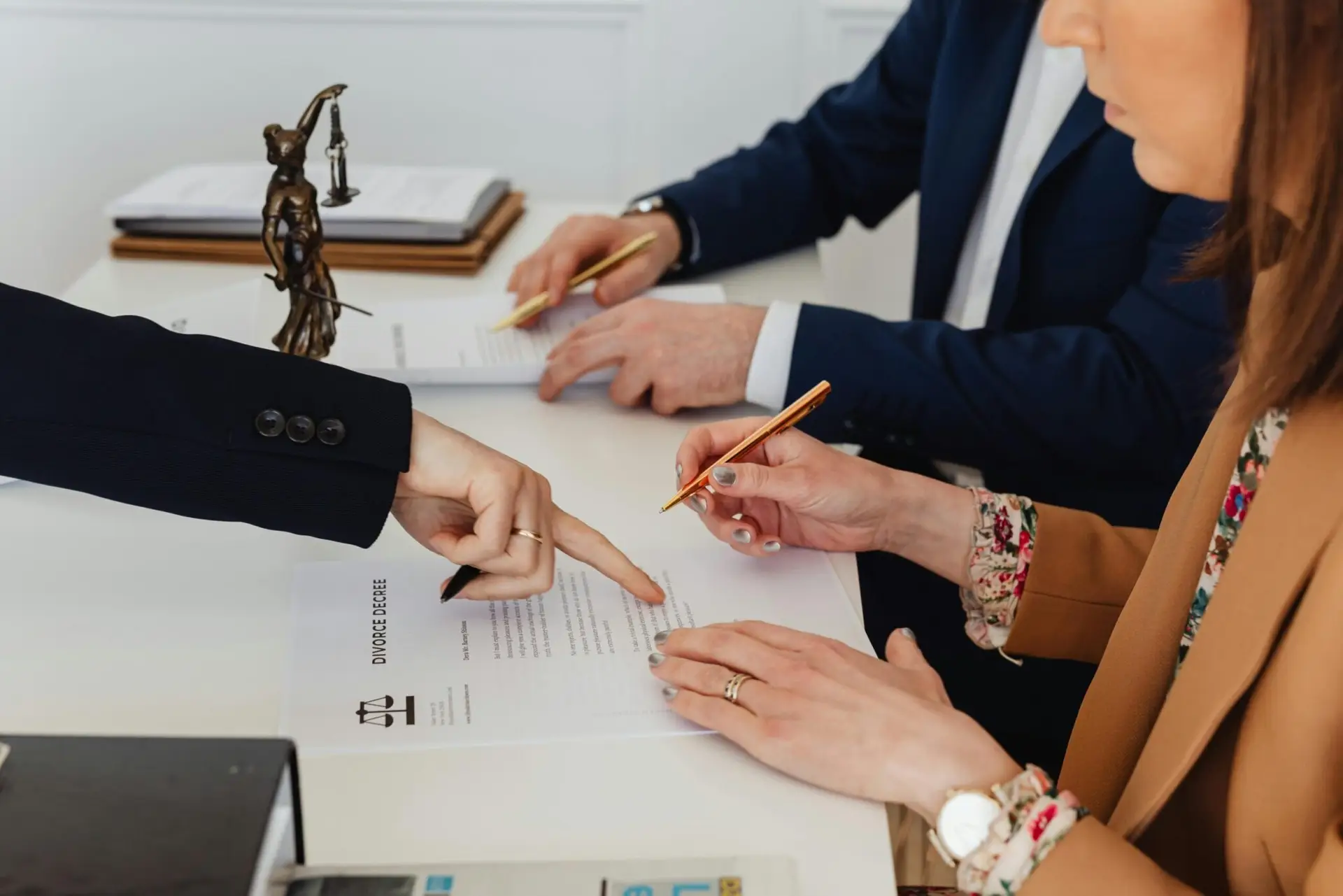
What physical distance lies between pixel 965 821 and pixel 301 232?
81 cm

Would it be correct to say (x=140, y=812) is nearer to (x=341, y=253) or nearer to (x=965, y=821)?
(x=965, y=821)

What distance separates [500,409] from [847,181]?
0.73 meters

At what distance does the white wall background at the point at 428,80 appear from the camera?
8.18 ft

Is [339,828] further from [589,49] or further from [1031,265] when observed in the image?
[589,49]

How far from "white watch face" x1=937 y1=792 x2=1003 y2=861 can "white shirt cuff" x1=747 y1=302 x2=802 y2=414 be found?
592mm

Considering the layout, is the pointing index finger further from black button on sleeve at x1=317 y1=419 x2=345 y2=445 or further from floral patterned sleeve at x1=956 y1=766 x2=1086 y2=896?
floral patterned sleeve at x1=956 y1=766 x2=1086 y2=896

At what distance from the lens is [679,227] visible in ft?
5.41

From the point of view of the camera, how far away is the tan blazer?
0.76 m

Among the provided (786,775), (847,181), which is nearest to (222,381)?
(786,775)

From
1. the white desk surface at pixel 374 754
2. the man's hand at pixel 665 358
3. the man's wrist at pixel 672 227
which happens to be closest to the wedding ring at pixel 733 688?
the white desk surface at pixel 374 754

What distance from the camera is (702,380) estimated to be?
4.25 ft

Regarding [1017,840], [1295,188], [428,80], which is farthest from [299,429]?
[428,80]

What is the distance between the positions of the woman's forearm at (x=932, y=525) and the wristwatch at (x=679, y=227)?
567 millimetres

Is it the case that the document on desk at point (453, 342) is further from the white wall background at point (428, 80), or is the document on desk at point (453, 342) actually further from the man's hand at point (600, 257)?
the white wall background at point (428, 80)
